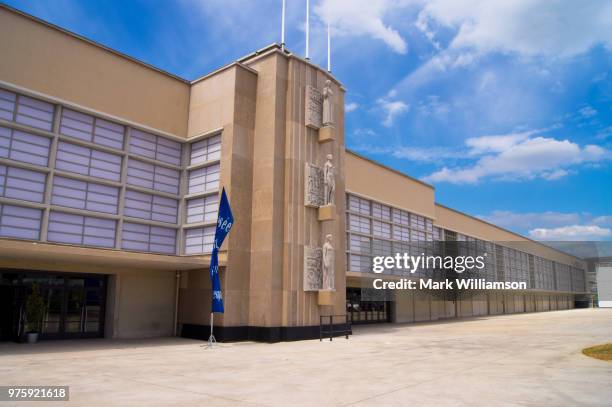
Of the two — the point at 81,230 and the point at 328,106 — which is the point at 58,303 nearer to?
the point at 81,230

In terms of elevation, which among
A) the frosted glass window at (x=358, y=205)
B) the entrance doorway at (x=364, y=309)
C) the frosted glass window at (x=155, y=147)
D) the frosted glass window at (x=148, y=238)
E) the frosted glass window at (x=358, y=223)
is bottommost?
the entrance doorway at (x=364, y=309)

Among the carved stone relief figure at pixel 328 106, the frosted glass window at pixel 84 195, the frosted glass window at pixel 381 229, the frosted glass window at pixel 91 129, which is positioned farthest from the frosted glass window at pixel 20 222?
the frosted glass window at pixel 381 229

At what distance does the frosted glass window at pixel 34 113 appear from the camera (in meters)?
19.1

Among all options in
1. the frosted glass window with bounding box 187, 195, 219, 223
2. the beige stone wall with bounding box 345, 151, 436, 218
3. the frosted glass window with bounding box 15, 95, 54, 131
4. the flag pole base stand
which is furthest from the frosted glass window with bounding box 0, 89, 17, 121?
the beige stone wall with bounding box 345, 151, 436, 218

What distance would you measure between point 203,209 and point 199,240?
1447mm

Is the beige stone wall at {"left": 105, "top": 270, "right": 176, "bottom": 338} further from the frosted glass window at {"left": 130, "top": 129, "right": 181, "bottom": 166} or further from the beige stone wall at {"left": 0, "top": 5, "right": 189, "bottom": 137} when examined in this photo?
the beige stone wall at {"left": 0, "top": 5, "right": 189, "bottom": 137}

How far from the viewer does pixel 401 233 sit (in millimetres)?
38500

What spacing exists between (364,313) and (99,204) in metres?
21.0

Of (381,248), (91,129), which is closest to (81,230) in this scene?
(91,129)

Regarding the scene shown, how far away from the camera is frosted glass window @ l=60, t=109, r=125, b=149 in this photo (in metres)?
20.5

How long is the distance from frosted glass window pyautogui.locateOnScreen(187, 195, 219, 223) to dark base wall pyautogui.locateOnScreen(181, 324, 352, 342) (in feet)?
Answer: 15.8

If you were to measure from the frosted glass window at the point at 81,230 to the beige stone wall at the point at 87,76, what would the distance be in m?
4.63

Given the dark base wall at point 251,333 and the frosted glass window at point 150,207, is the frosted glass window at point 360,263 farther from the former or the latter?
the frosted glass window at point 150,207

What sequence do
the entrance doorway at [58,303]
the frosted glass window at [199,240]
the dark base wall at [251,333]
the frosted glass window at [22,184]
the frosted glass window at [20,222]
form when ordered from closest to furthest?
the frosted glass window at [20,222], the frosted glass window at [22,184], the entrance doorway at [58,303], the dark base wall at [251,333], the frosted glass window at [199,240]
